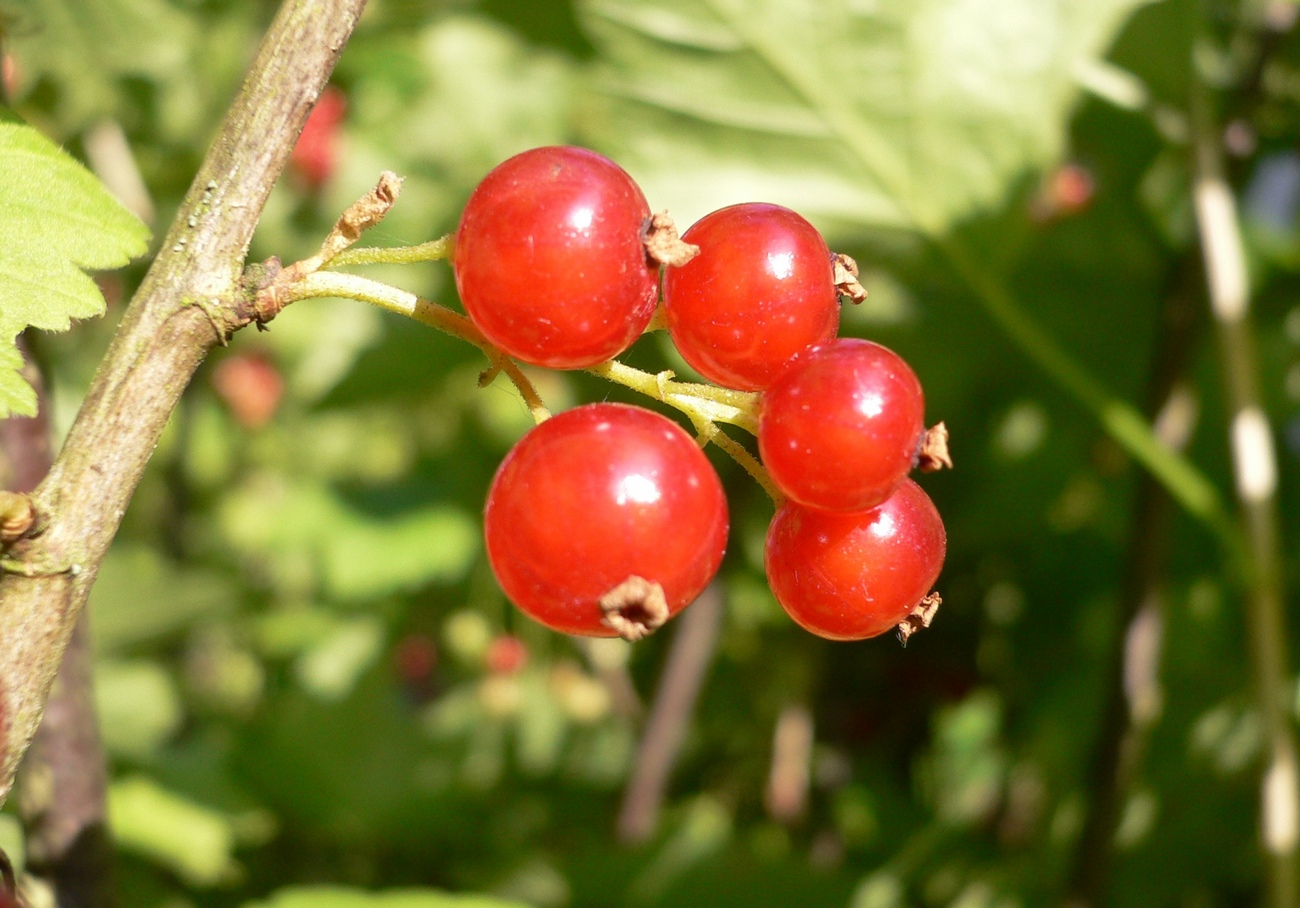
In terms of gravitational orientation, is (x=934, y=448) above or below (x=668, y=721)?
above

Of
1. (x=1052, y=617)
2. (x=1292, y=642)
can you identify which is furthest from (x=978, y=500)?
(x=1292, y=642)

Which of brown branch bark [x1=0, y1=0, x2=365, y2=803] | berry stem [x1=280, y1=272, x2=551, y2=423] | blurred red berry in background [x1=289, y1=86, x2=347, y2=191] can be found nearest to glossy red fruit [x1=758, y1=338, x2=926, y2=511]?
berry stem [x1=280, y1=272, x2=551, y2=423]

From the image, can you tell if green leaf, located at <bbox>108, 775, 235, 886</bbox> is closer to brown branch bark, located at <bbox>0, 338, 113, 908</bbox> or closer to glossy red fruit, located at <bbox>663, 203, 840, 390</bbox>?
brown branch bark, located at <bbox>0, 338, 113, 908</bbox>

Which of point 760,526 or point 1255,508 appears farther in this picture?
point 760,526

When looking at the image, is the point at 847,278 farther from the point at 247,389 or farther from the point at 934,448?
the point at 247,389

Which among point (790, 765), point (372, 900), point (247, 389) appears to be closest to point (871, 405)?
point (372, 900)

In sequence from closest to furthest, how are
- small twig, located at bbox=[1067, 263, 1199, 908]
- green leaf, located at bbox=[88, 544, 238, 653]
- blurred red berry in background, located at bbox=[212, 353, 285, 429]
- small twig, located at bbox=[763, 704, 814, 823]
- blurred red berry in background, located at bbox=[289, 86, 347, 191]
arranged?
small twig, located at bbox=[1067, 263, 1199, 908] < green leaf, located at bbox=[88, 544, 238, 653] < small twig, located at bbox=[763, 704, 814, 823] < blurred red berry in background, located at bbox=[289, 86, 347, 191] < blurred red berry in background, located at bbox=[212, 353, 285, 429]
